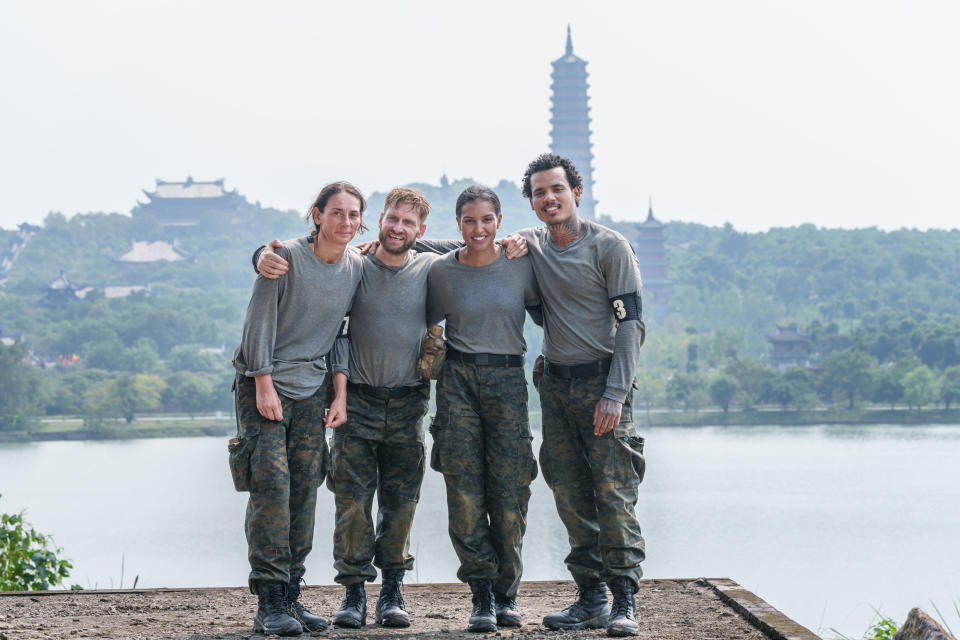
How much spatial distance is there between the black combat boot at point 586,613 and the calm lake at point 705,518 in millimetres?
4175

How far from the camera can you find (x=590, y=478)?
13.9ft

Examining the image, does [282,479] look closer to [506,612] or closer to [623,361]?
[506,612]

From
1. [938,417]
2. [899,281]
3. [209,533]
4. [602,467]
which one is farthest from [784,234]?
[602,467]

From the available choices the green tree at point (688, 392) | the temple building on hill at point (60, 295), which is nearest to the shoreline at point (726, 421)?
the green tree at point (688, 392)

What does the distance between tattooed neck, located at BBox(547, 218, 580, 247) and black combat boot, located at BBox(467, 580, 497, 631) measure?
1.26 meters

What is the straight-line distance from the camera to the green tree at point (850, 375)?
1736 inches

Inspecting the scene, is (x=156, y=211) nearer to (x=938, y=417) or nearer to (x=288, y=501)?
(x=938, y=417)

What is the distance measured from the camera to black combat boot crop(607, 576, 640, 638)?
3.91m

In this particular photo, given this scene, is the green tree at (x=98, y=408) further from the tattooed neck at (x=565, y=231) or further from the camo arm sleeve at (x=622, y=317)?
the camo arm sleeve at (x=622, y=317)

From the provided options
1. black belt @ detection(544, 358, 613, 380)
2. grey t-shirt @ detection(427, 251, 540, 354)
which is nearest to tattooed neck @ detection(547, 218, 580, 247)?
grey t-shirt @ detection(427, 251, 540, 354)

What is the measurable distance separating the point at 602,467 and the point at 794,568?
48.3ft

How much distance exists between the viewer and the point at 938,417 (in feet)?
143

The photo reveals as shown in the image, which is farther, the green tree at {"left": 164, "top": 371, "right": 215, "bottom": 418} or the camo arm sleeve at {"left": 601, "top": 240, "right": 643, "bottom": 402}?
the green tree at {"left": 164, "top": 371, "right": 215, "bottom": 418}

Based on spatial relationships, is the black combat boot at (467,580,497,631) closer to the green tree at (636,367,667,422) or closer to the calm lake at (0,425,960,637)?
the calm lake at (0,425,960,637)
